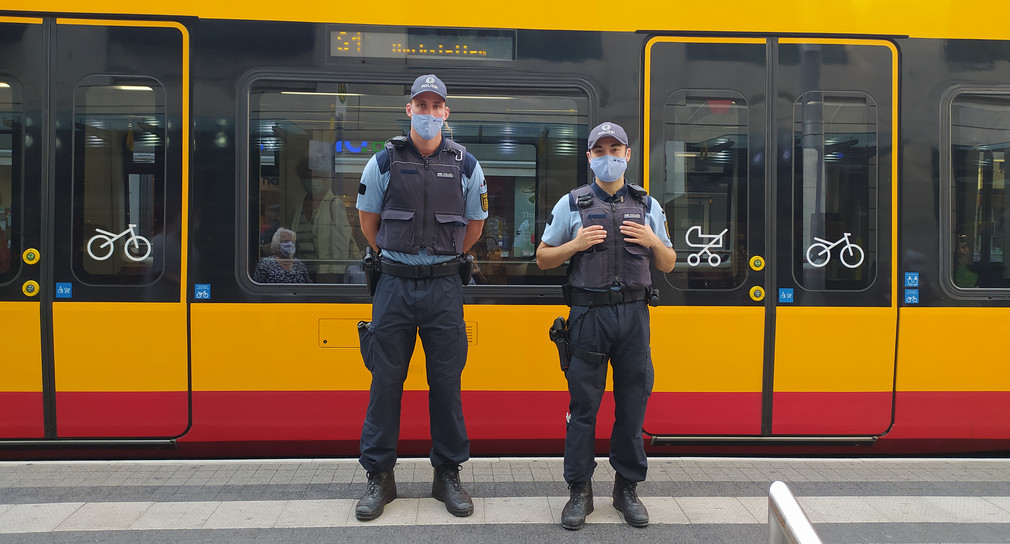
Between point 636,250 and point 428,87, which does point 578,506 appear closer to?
point 636,250

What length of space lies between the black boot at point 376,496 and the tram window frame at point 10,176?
7.72 ft

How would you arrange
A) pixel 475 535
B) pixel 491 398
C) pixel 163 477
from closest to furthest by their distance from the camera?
pixel 475 535 < pixel 163 477 < pixel 491 398

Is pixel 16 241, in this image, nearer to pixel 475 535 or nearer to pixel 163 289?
pixel 163 289

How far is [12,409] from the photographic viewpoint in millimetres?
3807

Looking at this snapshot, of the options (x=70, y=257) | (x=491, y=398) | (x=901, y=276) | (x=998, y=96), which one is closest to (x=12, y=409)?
(x=70, y=257)

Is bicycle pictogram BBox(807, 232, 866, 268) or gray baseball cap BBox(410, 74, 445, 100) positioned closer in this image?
gray baseball cap BBox(410, 74, 445, 100)

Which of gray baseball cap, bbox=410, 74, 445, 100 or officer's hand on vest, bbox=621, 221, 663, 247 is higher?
gray baseball cap, bbox=410, 74, 445, 100

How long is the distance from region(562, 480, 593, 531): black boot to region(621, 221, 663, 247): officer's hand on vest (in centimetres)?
116

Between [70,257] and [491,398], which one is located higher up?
[70,257]

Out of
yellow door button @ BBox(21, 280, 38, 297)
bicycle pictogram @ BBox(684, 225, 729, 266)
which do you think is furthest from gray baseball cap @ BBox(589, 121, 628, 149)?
yellow door button @ BBox(21, 280, 38, 297)

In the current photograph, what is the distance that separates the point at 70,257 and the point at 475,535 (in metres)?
2.72

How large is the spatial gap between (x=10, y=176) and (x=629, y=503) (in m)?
3.75

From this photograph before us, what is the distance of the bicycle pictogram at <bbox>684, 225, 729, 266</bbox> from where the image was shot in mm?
3986

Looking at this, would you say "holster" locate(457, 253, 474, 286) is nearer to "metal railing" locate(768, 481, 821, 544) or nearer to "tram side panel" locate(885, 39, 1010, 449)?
"metal railing" locate(768, 481, 821, 544)
